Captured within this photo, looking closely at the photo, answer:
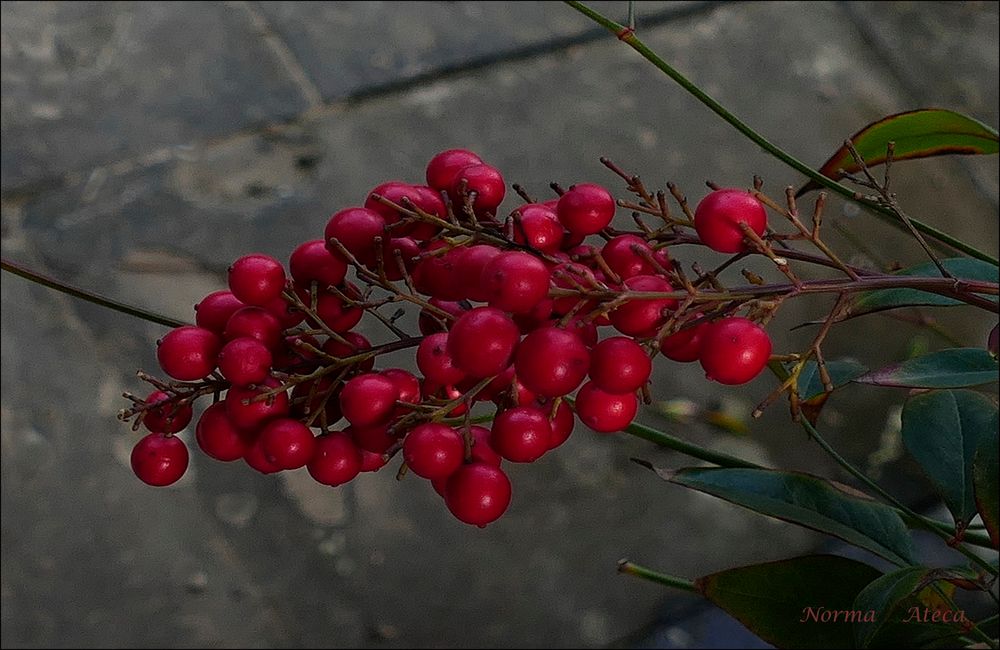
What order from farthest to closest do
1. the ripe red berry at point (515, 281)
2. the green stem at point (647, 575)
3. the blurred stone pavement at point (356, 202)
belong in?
the blurred stone pavement at point (356, 202)
the green stem at point (647, 575)
the ripe red berry at point (515, 281)

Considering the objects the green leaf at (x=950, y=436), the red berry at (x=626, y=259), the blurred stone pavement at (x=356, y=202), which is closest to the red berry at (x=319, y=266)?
the red berry at (x=626, y=259)

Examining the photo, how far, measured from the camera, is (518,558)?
3.76ft

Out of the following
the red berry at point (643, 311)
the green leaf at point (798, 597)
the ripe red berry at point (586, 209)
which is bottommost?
the green leaf at point (798, 597)

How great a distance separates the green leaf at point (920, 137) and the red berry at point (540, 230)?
186 mm

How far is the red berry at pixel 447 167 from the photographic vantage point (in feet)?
1.41

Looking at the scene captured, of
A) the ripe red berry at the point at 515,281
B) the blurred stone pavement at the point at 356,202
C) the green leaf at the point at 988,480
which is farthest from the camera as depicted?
the blurred stone pavement at the point at 356,202

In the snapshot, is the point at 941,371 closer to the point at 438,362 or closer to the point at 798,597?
the point at 798,597

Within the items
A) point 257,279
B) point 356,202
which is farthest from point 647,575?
point 356,202

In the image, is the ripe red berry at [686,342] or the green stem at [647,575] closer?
the ripe red berry at [686,342]

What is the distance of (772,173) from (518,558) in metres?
0.61

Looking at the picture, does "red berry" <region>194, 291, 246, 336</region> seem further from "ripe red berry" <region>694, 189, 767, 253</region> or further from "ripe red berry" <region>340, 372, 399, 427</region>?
"ripe red berry" <region>694, 189, 767, 253</region>

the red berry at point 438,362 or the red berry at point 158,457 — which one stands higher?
the red berry at point 438,362

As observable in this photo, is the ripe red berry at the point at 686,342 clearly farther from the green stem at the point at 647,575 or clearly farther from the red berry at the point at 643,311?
the green stem at the point at 647,575

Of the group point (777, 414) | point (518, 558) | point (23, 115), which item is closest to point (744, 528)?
point (777, 414)
